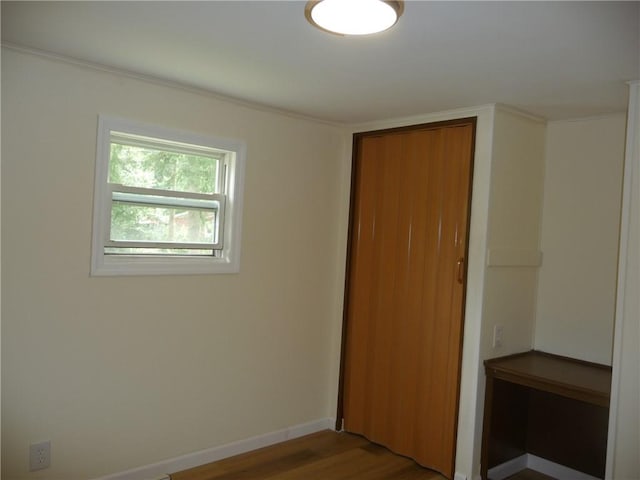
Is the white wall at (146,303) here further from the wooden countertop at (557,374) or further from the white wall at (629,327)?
the white wall at (629,327)

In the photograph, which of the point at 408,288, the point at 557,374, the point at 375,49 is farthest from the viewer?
the point at 408,288

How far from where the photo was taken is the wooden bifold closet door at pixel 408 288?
332 cm

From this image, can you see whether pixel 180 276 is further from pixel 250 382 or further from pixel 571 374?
pixel 571 374

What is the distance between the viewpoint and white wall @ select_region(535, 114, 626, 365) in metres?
3.23

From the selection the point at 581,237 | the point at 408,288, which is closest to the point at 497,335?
the point at 408,288

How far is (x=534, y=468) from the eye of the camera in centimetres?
347

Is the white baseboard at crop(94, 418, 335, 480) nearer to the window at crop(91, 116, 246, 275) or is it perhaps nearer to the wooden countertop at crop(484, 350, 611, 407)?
the window at crop(91, 116, 246, 275)

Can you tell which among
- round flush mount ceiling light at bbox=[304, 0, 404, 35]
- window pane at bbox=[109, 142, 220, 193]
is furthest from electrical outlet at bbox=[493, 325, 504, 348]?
round flush mount ceiling light at bbox=[304, 0, 404, 35]

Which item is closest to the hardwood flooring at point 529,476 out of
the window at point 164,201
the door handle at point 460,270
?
the door handle at point 460,270

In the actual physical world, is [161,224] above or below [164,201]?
below

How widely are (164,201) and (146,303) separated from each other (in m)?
0.58

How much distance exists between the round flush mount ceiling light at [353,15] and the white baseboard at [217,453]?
2352 millimetres

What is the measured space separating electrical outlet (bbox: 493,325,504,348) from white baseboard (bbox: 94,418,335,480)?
139 centimetres

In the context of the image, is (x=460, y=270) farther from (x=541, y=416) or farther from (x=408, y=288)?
(x=541, y=416)
